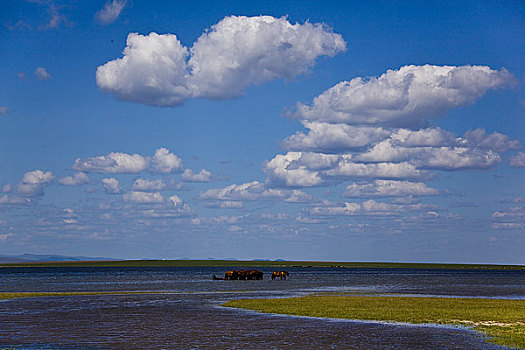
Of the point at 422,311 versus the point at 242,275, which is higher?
the point at 242,275

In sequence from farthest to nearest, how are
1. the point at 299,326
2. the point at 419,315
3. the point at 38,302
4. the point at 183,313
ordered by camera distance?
the point at 38,302 < the point at 183,313 < the point at 419,315 < the point at 299,326

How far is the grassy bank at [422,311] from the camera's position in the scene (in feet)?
153

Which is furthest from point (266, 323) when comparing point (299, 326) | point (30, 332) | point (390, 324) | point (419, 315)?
point (30, 332)

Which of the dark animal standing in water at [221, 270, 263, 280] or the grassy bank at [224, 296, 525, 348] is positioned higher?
the dark animal standing in water at [221, 270, 263, 280]

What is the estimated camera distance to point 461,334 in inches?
1768

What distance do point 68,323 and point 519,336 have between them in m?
33.4

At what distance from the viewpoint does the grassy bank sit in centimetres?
4662

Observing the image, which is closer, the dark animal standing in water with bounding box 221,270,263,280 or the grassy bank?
the grassy bank

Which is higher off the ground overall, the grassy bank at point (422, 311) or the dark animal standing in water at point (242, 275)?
the dark animal standing in water at point (242, 275)

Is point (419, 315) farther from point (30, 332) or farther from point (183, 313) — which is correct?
point (30, 332)

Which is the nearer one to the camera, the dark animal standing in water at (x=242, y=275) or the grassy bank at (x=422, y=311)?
the grassy bank at (x=422, y=311)

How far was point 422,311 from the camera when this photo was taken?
60.0 m

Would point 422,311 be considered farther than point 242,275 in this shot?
No

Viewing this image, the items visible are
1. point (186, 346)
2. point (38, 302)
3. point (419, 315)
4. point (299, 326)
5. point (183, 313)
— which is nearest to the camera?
point (186, 346)
